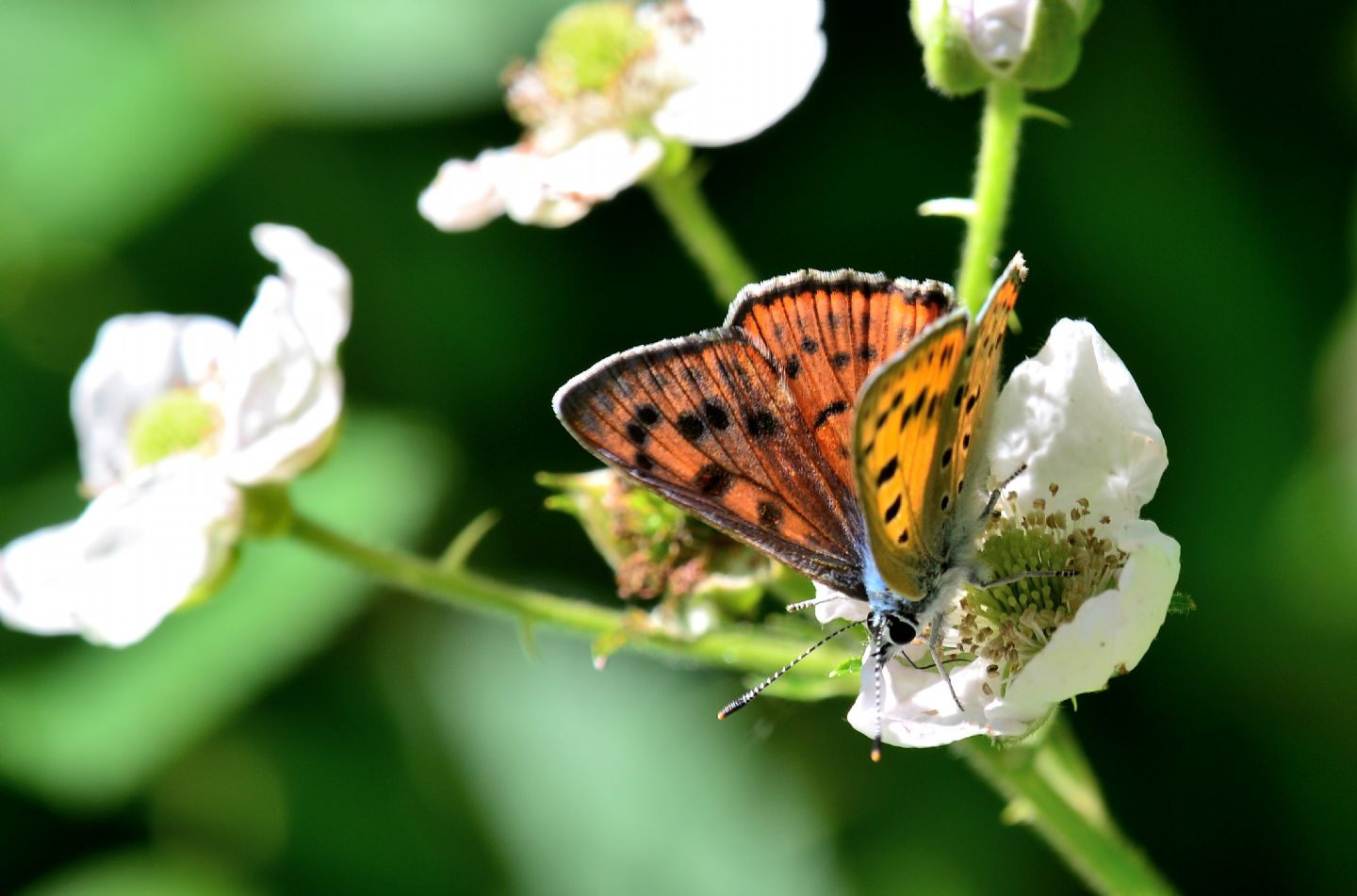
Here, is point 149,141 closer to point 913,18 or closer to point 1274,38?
point 913,18

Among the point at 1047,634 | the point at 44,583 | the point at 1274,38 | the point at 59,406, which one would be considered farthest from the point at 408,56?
the point at 1047,634

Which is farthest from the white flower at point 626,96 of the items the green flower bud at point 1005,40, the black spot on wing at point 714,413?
the black spot on wing at point 714,413

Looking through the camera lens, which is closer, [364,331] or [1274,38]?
[1274,38]

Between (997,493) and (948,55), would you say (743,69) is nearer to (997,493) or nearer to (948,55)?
(948,55)

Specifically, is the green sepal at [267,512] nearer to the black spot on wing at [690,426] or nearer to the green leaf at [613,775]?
the black spot on wing at [690,426]

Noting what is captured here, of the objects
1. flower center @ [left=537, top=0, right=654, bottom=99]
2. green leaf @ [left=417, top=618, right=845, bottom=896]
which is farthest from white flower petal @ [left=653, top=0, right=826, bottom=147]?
green leaf @ [left=417, top=618, right=845, bottom=896]

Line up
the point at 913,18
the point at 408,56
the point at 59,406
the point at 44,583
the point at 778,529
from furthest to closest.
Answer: the point at 59,406, the point at 408,56, the point at 44,583, the point at 913,18, the point at 778,529

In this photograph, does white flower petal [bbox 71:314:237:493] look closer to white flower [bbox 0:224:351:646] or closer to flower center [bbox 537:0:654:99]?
white flower [bbox 0:224:351:646]
